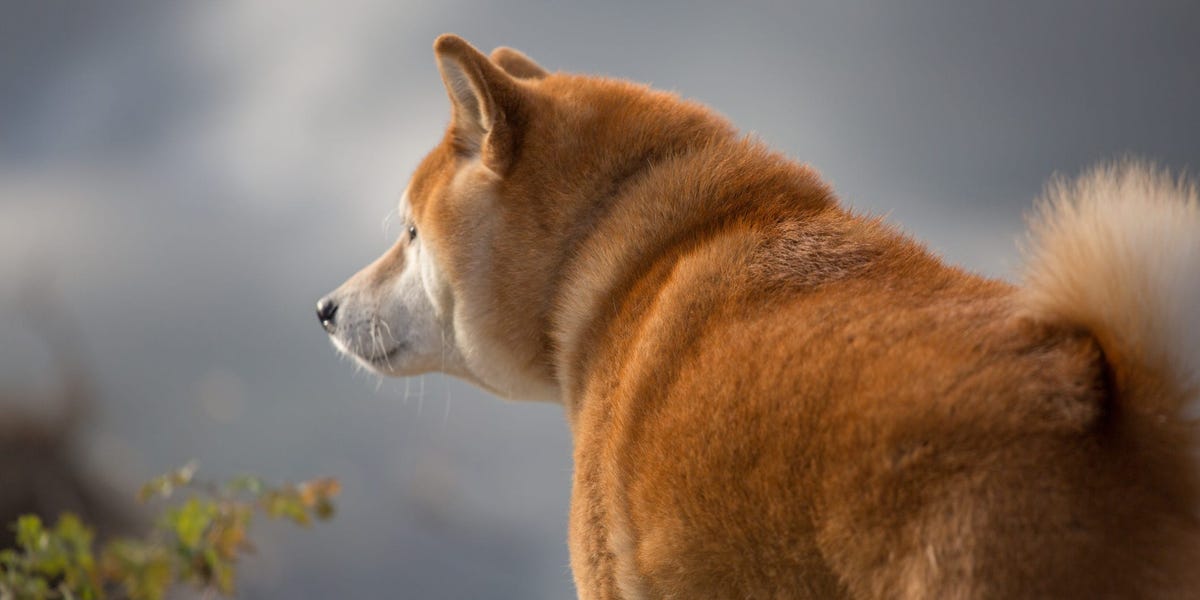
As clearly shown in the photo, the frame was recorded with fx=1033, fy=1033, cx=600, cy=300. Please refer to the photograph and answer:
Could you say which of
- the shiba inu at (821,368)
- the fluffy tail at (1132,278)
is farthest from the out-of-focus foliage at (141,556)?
the fluffy tail at (1132,278)

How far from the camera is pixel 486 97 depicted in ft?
8.02

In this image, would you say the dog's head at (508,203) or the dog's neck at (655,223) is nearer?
the dog's neck at (655,223)

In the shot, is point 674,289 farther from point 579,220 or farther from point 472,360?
point 472,360

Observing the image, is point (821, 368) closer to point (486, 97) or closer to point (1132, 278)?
point (1132, 278)

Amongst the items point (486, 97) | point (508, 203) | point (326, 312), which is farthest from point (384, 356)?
point (486, 97)

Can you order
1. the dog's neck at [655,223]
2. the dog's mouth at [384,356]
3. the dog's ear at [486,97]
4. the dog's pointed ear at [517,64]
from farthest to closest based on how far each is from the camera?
1. the dog's pointed ear at [517,64]
2. the dog's mouth at [384,356]
3. the dog's ear at [486,97]
4. the dog's neck at [655,223]

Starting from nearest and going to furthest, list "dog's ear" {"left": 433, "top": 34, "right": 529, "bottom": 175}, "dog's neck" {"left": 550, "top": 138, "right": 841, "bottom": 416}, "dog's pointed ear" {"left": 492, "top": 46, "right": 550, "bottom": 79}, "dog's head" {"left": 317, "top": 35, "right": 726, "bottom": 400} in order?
"dog's neck" {"left": 550, "top": 138, "right": 841, "bottom": 416}
"dog's ear" {"left": 433, "top": 34, "right": 529, "bottom": 175}
"dog's head" {"left": 317, "top": 35, "right": 726, "bottom": 400}
"dog's pointed ear" {"left": 492, "top": 46, "right": 550, "bottom": 79}

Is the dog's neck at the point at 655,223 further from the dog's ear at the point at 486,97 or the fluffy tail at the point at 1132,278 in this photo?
the fluffy tail at the point at 1132,278

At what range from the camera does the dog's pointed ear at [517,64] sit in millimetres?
3162

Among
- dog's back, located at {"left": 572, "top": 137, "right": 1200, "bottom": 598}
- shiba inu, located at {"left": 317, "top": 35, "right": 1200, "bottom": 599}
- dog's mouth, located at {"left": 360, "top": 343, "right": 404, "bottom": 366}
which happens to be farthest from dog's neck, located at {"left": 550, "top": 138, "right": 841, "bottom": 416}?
dog's mouth, located at {"left": 360, "top": 343, "right": 404, "bottom": 366}

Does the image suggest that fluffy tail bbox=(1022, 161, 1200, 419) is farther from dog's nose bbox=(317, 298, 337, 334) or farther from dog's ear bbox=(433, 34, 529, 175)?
dog's nose bbox=(317, 298, 337, 334)

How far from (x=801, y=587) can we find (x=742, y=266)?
661mm

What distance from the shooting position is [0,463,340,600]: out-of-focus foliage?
1.77 metres

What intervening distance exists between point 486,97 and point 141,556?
1.25 metres
